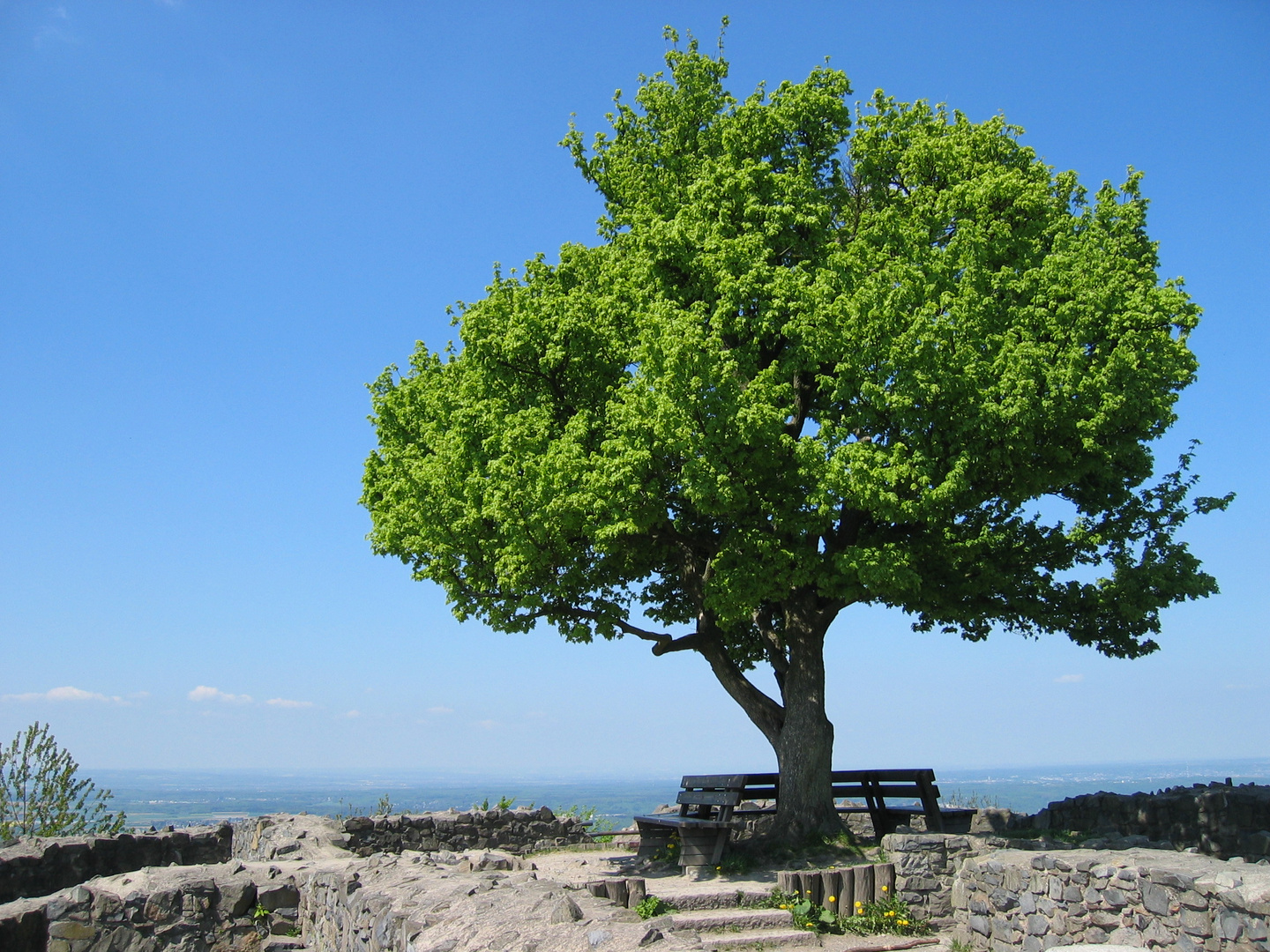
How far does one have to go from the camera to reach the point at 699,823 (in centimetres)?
1277

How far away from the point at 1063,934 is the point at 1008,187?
36.8 feet

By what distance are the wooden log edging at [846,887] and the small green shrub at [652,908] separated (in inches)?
57.5

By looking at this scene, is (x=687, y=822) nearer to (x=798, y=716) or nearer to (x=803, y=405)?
(x=798, y=716)

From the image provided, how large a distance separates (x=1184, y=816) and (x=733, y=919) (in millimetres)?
9617

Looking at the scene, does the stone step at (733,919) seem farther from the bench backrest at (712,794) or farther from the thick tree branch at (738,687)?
the thick tree branch at (738,687)

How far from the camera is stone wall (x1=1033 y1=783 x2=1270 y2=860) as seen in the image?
14047mm

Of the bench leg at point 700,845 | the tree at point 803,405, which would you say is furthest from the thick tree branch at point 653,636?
the bench leg at point 700,845

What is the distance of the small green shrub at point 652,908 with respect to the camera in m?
9.72

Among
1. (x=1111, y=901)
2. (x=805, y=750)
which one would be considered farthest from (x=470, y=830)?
(x=1111, y=901)

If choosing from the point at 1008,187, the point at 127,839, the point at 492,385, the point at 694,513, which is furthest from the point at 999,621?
the point at 127,839

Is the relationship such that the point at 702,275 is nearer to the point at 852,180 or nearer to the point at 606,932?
the point at 852,180

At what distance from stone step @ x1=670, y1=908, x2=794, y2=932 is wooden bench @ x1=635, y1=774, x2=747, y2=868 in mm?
2477

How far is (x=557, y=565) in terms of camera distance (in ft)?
48.3

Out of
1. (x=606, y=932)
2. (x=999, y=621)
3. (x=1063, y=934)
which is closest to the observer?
(x=606, y=932)
